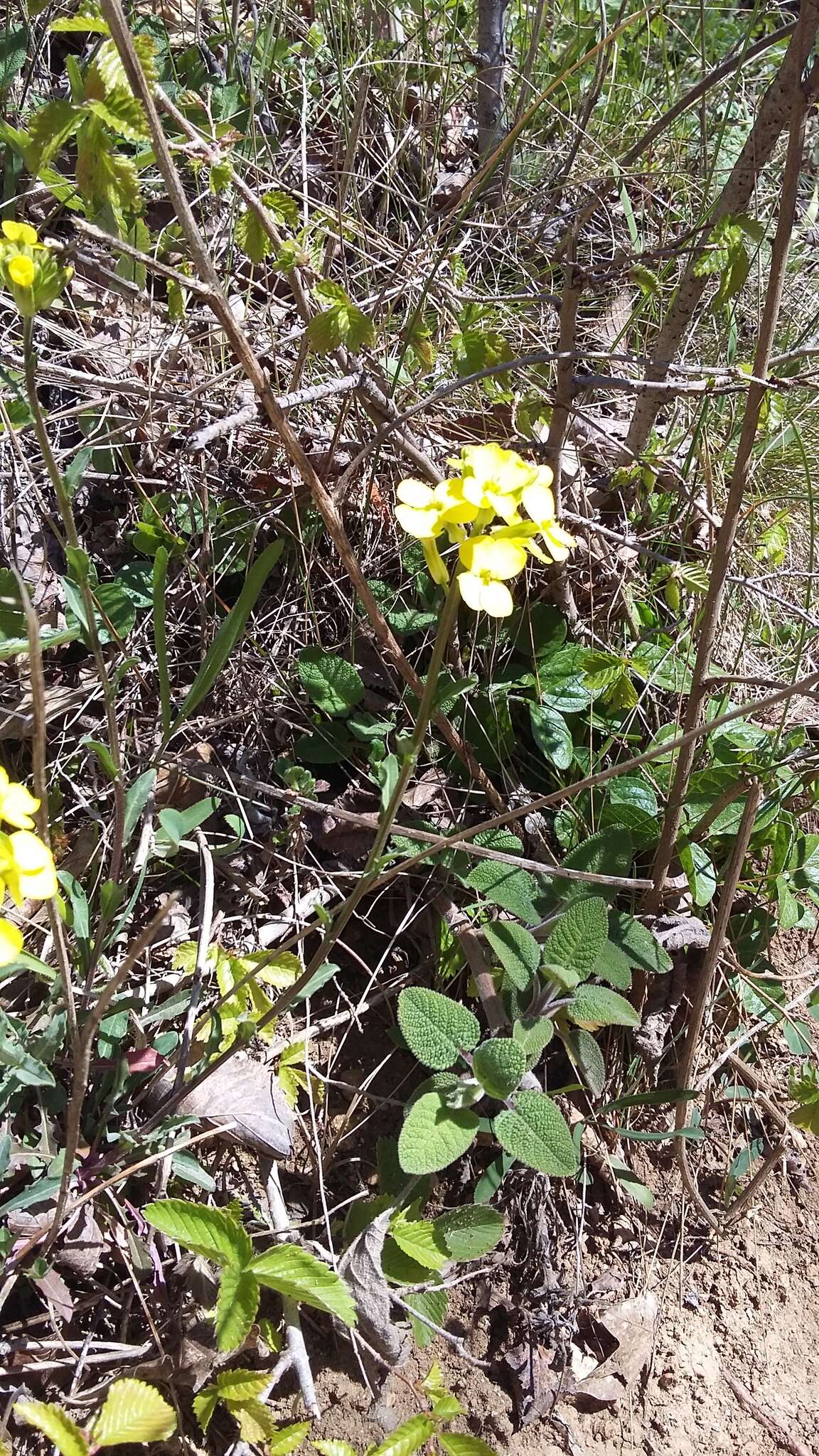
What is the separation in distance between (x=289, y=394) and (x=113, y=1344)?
4.15 ft

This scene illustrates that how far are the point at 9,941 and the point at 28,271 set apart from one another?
54 cm

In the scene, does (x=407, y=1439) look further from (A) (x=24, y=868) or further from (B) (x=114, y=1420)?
(A) (x=24, y=868)

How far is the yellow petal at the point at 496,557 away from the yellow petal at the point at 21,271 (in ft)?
1.39

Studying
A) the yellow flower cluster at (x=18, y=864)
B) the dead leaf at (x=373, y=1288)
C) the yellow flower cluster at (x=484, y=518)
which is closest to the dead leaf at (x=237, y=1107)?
the dead leaf at (x=373, y=1288)

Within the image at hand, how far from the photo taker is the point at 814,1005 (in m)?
1.74

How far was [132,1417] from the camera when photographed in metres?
1.08

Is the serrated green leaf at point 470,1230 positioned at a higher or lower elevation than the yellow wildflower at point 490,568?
lower

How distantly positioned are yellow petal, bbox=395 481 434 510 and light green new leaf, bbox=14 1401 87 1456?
97 cm

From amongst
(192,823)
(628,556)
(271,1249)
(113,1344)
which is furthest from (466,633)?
(113,1344)

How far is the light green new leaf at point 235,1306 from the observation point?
1.12 metres

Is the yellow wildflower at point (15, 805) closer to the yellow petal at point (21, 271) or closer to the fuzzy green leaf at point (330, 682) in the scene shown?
the yellow petal at point (21, 271)

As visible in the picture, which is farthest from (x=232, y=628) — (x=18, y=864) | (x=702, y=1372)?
(x=702, y=1372)

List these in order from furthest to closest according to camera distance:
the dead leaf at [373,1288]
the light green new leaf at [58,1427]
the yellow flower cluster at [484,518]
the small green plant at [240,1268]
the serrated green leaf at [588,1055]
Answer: the serrated green leaf at [588,1055] → the dead leaf at [373,1288] → the small green plant at [240,1268] → the light green new leaf at [58,1427] → the yellow flower cluster at [484,518]

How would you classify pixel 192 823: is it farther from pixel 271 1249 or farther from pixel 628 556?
pixel 628 556
